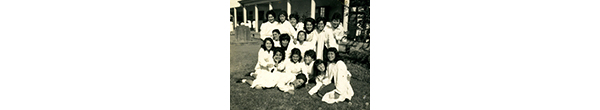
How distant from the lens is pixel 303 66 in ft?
8.98

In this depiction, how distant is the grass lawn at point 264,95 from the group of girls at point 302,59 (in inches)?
1.6

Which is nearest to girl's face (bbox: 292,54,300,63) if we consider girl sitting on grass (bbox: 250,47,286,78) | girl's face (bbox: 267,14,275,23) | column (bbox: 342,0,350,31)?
girl sitting on grass (bbox: 250,47,286,78)

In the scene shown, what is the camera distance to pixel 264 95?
2846 mm

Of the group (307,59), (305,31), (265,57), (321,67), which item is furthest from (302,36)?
(265,57)

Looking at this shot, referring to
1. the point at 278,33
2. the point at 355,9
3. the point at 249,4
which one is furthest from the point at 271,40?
the point at 355,9

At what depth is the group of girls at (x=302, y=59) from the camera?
8.43ft

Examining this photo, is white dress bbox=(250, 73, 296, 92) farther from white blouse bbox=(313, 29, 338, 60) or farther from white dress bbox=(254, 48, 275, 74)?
white blouse bbox=(313, 29, 338, 60)

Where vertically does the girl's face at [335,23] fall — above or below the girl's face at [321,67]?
above

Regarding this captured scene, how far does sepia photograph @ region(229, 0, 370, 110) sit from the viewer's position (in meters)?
2.49

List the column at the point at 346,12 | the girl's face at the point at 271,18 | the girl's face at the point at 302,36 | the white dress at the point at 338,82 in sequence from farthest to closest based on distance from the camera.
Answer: the girl's face at the point at 271,18, the girl's face at the point at 302,36, the white dress at the point at 338,82, the column at the point at 346,12

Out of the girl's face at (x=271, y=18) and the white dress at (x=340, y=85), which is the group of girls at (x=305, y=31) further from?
the white dress at (x=340, y=85)

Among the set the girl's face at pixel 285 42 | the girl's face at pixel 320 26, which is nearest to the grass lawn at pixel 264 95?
the girl's face at pixel 285 42

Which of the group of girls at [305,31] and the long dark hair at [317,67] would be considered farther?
the long dark hair at [317,67]

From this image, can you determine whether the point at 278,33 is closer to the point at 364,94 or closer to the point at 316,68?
the point at 316,68
